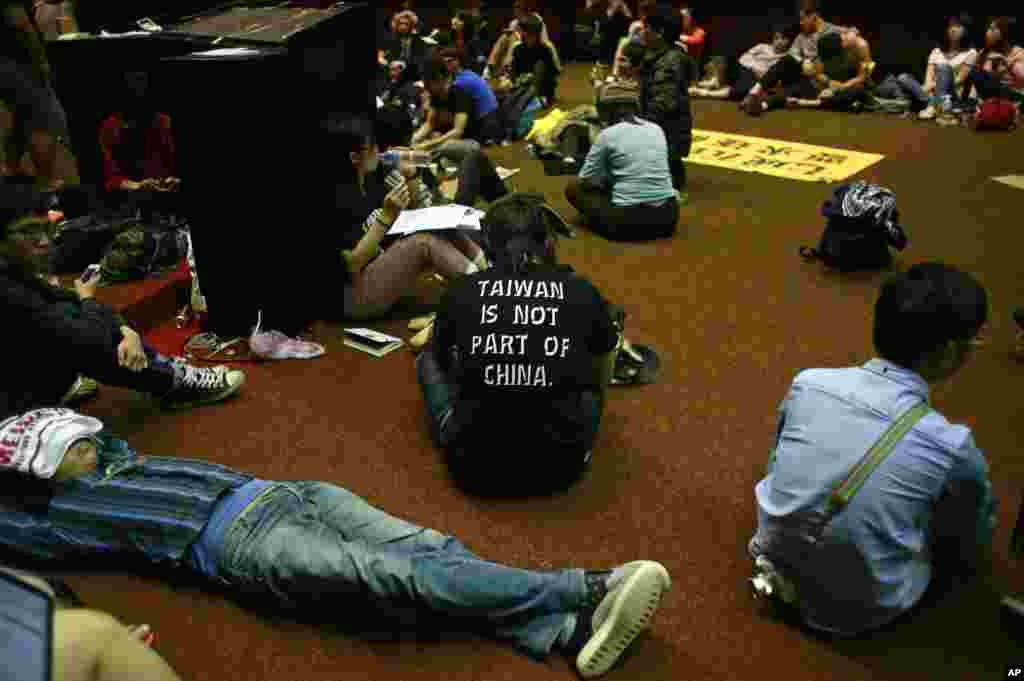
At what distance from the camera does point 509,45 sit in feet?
29.1

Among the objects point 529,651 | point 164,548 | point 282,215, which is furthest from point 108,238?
point 529,651

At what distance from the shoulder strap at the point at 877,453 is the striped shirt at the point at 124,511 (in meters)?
1.51

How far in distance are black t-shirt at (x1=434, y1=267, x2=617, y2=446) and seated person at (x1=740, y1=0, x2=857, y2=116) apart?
20.4 feet

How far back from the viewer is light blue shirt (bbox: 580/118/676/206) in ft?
15.3

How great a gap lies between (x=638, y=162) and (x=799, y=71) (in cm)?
443

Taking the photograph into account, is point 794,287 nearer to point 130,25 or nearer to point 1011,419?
point 1011,419

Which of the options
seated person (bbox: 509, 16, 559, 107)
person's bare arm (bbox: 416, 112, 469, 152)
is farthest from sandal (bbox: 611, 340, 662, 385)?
seated person (bbox: 509, 16, 559, 107)

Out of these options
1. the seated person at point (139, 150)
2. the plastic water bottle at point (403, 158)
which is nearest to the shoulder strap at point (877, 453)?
the plastic water bottle at point (403, 158)

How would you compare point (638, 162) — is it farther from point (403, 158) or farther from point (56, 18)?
point (56, 18)

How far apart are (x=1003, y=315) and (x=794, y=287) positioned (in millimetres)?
905

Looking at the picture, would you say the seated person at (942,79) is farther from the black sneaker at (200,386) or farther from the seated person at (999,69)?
the black sneaker at (200,386)

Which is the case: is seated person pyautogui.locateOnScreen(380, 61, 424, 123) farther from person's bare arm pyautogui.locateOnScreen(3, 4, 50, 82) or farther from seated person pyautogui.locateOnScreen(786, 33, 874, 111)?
seated person pyautogui.locateOnScreen(786, 33, 874, 111)

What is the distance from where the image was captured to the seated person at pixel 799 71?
8.06 metres

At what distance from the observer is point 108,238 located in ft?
13.5
